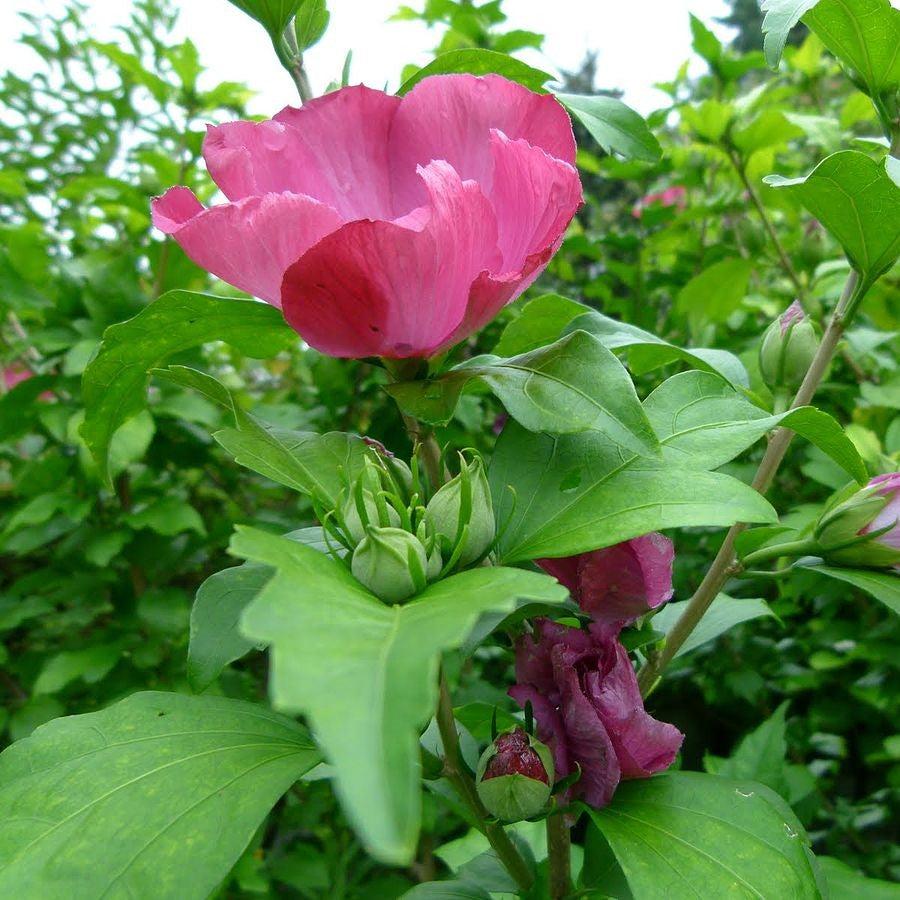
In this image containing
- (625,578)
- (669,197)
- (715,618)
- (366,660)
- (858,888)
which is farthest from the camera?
(669,197)

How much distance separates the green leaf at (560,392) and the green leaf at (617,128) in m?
0.20

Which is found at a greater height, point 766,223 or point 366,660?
point 366,660

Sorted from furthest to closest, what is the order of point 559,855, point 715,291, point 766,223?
point 766,223
point 715,291
point 559,855

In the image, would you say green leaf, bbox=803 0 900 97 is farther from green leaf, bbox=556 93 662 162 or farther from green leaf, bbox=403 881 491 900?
green leaf, bbox=403 881 491 900

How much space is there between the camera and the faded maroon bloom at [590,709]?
555mm

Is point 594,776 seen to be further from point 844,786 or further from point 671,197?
point 671,197

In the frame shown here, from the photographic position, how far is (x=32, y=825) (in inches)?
19.1

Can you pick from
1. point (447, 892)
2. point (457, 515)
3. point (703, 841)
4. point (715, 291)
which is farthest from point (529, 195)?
point (715, 291)

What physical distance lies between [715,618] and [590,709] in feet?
0.84

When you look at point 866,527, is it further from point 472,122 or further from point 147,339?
point 147,339

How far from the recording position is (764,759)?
1.09 m

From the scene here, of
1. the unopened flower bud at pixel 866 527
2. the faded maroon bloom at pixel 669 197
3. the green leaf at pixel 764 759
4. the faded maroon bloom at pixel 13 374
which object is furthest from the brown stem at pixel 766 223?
the faded maroon bloom at pixel 13 374

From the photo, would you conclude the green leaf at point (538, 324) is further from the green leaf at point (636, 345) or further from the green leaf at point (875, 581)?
the green leaf at point (875, 581)

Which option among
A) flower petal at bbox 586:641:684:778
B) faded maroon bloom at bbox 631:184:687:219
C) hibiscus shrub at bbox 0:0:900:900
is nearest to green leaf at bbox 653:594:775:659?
hibiscus shrub at bbox 0:0:900:900
